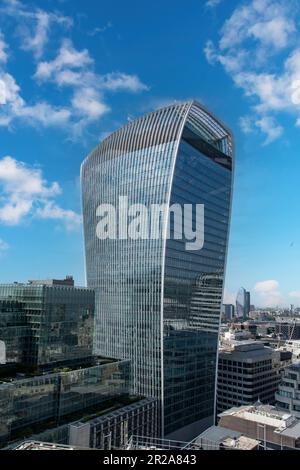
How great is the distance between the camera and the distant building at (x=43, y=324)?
163 ft

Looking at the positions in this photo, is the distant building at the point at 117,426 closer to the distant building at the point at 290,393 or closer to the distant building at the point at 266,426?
the distant building at the point at 266,426

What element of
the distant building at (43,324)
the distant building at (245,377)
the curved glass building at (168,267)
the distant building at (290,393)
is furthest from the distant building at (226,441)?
the distant building at (245,377)

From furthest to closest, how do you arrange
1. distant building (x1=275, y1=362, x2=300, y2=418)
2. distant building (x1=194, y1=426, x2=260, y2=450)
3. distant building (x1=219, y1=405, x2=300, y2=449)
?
1. distant building (x1=275, y1=362, x2=300, y2=418)
2. distant building (x1=219, y1=405, x2=300, y2=449)
3. distant building (x1=194, y1=426, x2=260, y2=450)

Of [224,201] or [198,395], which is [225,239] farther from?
[198,395]

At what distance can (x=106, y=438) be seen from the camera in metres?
44.3

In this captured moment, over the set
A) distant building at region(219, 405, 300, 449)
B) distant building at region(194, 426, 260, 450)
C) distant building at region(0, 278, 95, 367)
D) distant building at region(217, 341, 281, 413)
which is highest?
distant building at region(0, 278, 95, 367)

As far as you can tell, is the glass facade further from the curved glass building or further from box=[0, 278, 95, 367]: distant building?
the curved glass building

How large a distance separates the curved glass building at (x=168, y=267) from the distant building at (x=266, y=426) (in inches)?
892

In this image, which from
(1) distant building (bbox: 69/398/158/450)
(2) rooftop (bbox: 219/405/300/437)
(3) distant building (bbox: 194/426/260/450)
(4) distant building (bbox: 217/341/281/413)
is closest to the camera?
(3) distant building (bbox: 194/426/260/450)

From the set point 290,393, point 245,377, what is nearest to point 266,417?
point 290,393

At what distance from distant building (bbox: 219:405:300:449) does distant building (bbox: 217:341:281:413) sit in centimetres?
3609

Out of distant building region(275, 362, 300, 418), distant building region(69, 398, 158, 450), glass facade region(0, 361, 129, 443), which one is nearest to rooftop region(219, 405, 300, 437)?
distant building region(69, 398, 158, 450)

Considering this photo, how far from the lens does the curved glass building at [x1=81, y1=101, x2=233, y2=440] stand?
2692 inches
